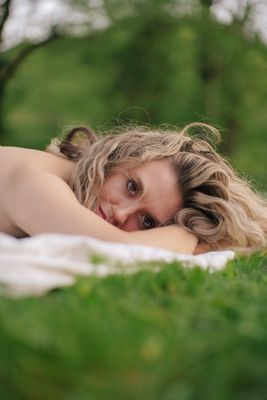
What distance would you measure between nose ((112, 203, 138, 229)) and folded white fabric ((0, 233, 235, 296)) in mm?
597

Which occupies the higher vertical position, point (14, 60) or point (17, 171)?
point (17, 171)

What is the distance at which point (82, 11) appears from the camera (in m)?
16.3

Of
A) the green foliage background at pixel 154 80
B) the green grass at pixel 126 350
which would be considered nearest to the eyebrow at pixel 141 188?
the green grass at pixel 126 350

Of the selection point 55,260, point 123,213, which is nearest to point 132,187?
point 123,213

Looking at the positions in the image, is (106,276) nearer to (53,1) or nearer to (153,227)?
(153,227)

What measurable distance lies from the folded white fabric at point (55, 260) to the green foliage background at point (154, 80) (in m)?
13.8

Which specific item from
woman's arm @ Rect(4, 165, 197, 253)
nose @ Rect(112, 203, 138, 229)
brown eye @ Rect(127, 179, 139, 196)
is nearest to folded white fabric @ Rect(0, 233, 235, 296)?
woman's arm @ Rect(4, 165, 197, 253)

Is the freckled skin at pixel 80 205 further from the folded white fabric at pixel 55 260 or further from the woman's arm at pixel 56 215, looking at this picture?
the folded white fabric at pixel 55 260

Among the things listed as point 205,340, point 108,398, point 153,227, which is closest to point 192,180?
point 153,227

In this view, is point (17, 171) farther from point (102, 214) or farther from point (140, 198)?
point (140, 198)

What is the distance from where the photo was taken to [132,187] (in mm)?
3191

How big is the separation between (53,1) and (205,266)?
1468 cm

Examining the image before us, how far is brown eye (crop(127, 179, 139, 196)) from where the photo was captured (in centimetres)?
317

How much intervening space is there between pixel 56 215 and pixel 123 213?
0.42 m
